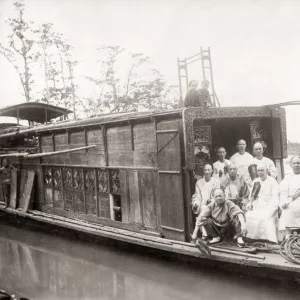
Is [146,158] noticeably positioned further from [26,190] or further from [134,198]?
[26,190]

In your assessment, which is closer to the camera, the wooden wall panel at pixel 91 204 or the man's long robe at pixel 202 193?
the man's long robe at pixel 202 193

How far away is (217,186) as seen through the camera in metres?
6.78

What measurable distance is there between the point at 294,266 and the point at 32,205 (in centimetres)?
833

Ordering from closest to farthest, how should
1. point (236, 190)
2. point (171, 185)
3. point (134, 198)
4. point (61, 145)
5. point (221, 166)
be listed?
point (171, 185) < point (236, 190) < point (221, 166) < point (134, 198) < point (61, 145)

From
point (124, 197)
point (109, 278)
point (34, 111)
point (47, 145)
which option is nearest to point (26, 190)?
point (47, 145)

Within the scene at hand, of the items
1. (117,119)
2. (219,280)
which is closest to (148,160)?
(117,119)

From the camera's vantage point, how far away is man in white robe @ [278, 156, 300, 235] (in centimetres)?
565

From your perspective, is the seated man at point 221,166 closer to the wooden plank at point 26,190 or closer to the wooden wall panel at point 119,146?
the wooden wall panel at point 119,146

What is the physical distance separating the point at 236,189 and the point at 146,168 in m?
1.82

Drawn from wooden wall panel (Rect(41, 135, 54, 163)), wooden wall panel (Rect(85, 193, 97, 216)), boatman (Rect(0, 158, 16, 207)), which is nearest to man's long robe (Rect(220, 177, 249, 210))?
wooden wall panel (Rect(85, 193, 97, 216))

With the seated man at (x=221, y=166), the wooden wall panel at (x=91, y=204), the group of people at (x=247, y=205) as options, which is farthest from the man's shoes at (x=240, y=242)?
the wooden wall panel at (x=91, y=204)

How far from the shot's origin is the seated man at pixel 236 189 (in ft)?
22.8

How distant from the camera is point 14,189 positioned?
463 inches

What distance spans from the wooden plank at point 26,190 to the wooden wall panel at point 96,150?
315 cm
